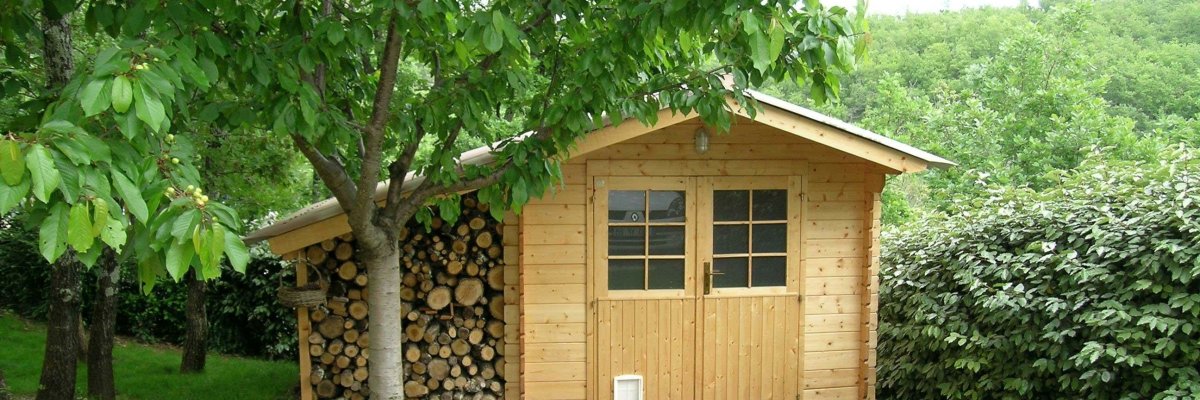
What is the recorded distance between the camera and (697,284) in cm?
622

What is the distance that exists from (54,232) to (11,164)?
0.17 meters

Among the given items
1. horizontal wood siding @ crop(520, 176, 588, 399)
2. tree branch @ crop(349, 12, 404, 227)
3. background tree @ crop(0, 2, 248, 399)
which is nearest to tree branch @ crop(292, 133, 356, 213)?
tree branch @ crop(349, 12, 404, 227)

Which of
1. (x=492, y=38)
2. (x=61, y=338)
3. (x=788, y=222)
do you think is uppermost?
(x=492, y=38)

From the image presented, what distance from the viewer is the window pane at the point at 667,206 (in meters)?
6.16

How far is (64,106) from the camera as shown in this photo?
7.63 ft

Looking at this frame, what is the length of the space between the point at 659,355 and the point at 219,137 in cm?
385

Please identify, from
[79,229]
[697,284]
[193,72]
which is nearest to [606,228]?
[697,284]

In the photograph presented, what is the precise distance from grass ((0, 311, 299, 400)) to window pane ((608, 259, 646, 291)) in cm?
342

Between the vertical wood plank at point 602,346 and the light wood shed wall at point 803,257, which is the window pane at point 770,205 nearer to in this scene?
the light wood shed wall at point 803,257

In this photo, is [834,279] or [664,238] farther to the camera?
[834,279]

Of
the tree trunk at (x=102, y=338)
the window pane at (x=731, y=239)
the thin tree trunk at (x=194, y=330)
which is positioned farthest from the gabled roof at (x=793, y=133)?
the thin tree trunk at (x=194, y=330)

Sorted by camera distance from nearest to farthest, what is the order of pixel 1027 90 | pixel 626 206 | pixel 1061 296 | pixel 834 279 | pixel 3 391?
1. pixel 1061 296
2. pixel 626 206
3. pixel 834 279
4. pixel 3 391
5. pixel 1027 90

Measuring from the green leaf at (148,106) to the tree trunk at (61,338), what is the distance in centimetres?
437

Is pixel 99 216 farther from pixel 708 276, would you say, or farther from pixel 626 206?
pixel 708 276
